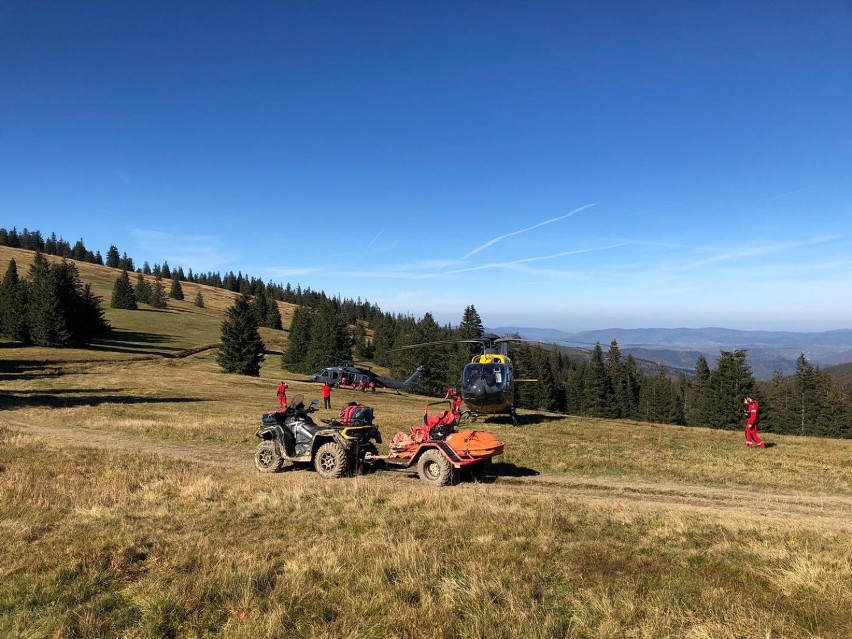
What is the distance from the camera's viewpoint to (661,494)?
11.5 metres

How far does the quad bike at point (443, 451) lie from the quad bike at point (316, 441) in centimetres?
72

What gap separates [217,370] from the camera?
181 feet

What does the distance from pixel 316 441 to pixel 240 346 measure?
46601 millimetres

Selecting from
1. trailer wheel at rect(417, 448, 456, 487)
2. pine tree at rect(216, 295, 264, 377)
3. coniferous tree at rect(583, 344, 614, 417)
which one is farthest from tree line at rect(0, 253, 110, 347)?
coniferous tree at rect(583, 344, 614, 417)

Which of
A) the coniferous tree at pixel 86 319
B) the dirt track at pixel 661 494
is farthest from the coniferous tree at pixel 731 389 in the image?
Result: the coniferous tree at pixel 86 319

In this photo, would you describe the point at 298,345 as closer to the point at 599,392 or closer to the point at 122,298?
the point at 599,392

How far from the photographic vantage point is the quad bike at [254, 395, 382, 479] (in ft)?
40.6

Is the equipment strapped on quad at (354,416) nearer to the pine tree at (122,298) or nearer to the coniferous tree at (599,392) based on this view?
the coniferous tree at (599,392)

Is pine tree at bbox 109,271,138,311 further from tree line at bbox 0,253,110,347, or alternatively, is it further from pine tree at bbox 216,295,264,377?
pine tree at bbox 216,295,264,377

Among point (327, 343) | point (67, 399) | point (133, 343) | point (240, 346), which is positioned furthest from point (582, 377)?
point (67, 399)

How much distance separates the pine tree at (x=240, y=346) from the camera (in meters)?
55.0

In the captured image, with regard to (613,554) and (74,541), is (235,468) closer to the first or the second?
(74,541)

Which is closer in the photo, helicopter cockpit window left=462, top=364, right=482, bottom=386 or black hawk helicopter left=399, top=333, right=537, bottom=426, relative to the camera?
black hawk helicopter left=399, top=333, right=537, bottom=426

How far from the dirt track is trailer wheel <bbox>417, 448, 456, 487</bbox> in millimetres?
396
